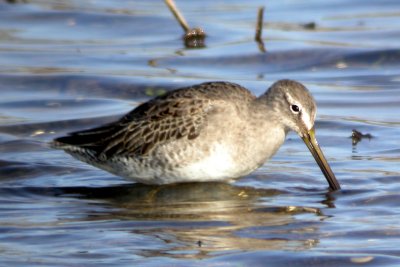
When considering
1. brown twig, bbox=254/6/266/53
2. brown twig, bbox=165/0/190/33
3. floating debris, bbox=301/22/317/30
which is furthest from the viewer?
floating debris, bbox=301/22/317/30

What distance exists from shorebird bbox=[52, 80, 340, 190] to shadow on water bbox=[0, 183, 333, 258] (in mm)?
186

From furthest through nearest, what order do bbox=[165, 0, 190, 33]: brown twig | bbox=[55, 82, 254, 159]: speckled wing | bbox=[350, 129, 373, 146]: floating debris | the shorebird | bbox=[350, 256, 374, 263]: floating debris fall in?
bbox=[165, 0, 190, 33]: brown twig → bbox=[350, 129, 373, 146]: floating debris → bbox=[55, 82, 254, 159]: speckled wing → the shorebird → bbox=[350, 256, 374, 263]: floating debris

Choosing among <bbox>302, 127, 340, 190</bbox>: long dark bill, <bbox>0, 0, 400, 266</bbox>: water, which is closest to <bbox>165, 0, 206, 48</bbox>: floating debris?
<bbox>0, 0, 400, 266</bbox>: water

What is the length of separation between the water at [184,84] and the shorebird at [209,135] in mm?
226

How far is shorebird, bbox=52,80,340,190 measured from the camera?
9383mm

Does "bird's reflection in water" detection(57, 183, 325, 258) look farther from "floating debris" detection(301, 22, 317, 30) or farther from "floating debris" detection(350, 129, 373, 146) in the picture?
"floating debris" detection(301, 22, 317, 30)

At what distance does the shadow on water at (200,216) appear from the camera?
313 inches

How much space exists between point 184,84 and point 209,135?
150 inches

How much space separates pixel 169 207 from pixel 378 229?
1759mm

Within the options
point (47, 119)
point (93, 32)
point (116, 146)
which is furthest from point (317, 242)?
point (93, 32)

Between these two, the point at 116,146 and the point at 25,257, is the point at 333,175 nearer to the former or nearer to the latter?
the point at 116,146

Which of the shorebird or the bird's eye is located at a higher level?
the bird's eye

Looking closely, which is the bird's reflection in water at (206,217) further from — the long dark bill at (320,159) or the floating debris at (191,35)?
the floating debris at (191,35)

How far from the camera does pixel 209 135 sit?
9.38 metres
